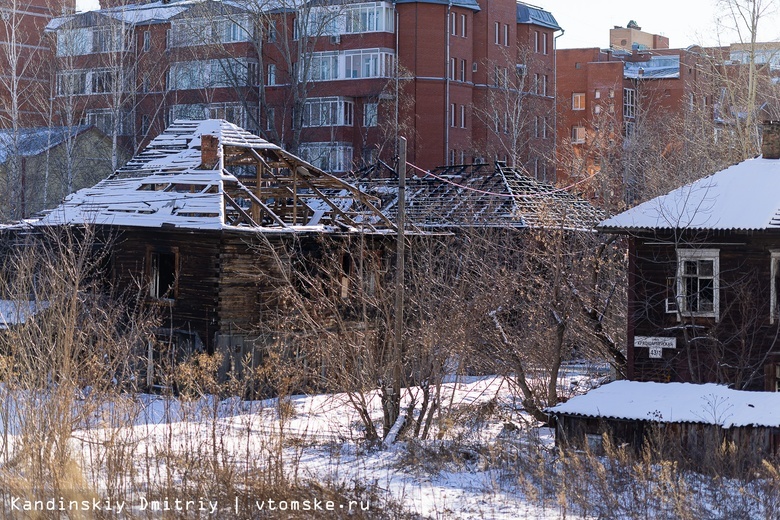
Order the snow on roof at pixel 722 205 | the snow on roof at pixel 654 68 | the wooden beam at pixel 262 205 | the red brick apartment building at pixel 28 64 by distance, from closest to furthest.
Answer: the snow on roof at pixel 722 205 → the wooden beam at pixel 262 205 → the red brick apartment building at pixel 28 64 → the snow on roof at pixel 654 68

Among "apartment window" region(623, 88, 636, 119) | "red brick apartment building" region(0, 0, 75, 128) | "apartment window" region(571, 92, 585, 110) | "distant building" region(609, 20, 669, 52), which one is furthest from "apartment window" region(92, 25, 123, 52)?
"distant building" region(609, 20, 669, 52)

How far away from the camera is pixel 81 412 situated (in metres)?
13.4

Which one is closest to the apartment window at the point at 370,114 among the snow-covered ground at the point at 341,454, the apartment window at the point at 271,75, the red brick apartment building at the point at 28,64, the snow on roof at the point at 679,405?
the apartment window at the point at 271,75

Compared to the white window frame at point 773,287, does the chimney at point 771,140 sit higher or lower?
higher

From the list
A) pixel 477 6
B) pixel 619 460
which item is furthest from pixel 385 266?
pixel 477 6

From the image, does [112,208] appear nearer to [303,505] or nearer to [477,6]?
[303,505]

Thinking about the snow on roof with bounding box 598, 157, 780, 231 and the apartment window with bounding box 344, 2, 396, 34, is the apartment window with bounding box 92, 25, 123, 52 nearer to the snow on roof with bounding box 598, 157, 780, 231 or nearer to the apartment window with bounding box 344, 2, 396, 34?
the apartment window with bounding box 344, 2, 396, 34

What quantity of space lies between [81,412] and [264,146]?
15979mm

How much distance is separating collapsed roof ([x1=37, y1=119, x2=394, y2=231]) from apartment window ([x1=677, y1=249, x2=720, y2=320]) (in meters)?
8.02

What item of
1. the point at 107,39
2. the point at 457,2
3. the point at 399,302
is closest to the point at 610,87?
the point at 457,2

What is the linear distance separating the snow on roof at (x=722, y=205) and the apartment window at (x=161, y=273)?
11398 mm

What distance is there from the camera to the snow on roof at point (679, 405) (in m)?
17.9

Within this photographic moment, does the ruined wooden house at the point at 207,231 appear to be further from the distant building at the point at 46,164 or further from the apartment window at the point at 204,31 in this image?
the apartment window at the point at 204,31

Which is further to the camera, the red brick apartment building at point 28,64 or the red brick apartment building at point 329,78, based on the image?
the red brick apartment building at point 28,64
